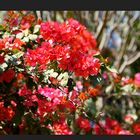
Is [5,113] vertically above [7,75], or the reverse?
[7,75]

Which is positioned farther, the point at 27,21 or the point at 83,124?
the point at 83,124

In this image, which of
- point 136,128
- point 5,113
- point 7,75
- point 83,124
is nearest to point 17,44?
point 7,75

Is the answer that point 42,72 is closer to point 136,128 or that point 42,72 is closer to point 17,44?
point 17,44

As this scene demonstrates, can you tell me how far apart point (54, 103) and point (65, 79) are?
0.36 metres

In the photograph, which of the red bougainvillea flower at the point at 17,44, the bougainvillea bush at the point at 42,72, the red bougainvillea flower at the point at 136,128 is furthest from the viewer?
the red bougainvillea flower at the point at 136,128

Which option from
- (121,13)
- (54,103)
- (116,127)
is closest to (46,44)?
(54,103)

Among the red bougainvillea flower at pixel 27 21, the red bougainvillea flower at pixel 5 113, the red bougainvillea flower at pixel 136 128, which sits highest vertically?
the red bougainvillea flower at pixel 27 21

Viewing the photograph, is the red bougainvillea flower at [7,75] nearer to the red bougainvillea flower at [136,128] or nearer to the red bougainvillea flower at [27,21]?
the red bougainvillea flower at [27,21]

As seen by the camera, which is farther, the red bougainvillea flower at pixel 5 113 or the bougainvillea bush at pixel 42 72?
the red bougainvillea flower at pixel 5 113

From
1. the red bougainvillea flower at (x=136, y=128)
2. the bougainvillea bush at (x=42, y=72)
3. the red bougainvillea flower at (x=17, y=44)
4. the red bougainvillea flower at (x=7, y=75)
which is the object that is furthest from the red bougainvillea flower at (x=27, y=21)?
the red bougainvillea flower at (x=136, y=128)

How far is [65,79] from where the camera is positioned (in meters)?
2.42

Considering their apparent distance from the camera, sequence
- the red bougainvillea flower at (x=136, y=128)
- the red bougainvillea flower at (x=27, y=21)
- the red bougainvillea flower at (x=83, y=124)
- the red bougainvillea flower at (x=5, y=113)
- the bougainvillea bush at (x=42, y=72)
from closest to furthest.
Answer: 1. the bougainvillea bush at (x=42, y=72)
2. the red bougainvillea flower at (x=5, y=113)
3. the red bougainvillea flower at (x=27, y=21)
4. the red bougainvillea flower at (x=83, y=124)
5. the red bougainvillea flower at (x=136, y=128)

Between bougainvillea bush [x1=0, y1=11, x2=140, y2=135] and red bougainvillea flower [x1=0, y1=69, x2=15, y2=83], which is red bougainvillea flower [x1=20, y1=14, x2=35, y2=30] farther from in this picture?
red bougainvillea flower [x1=0, y1=69, x2=15, y2=83]

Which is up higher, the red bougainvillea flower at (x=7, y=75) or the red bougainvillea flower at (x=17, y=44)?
the red bougainvillea flower at (x=17, y=44)
